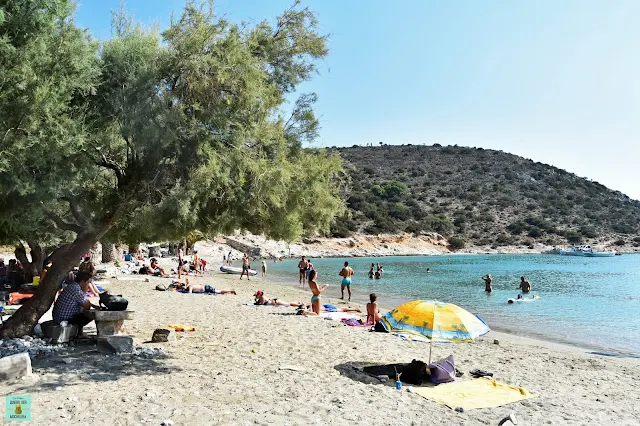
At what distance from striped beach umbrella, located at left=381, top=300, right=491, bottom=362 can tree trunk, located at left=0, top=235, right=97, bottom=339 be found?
542 cm

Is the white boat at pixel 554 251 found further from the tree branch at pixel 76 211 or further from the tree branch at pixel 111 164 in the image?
the tree branch at pixel 76 211

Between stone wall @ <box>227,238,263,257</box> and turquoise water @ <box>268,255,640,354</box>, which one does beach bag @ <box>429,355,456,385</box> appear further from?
stone wall @ <box>227,238,263,257</box>

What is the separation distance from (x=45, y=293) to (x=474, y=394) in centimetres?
746

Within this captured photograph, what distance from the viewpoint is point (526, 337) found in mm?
16078

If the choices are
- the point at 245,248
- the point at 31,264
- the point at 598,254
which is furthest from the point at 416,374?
the point at 598,254

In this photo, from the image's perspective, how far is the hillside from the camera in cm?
8944

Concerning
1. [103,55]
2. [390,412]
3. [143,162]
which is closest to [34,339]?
[143,162]

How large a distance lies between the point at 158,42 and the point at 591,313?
21307mm

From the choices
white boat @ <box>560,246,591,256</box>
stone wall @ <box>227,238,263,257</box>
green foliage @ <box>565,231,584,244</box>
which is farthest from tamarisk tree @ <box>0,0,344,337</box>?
green foliage @ <box>565,231,584,244</box>

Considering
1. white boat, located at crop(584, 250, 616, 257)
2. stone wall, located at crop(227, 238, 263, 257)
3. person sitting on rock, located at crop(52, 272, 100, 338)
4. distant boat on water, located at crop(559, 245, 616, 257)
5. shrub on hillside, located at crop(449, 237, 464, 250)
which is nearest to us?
person sitting on rock, located at crop(52, 272, 100, 338)

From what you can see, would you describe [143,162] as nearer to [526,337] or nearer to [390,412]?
[390,412]

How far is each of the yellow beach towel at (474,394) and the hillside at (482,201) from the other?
69.2 m

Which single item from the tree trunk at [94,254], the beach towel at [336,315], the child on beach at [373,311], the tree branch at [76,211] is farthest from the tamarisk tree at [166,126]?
the tree trunk at [94,254]

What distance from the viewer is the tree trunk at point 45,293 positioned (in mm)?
8875
